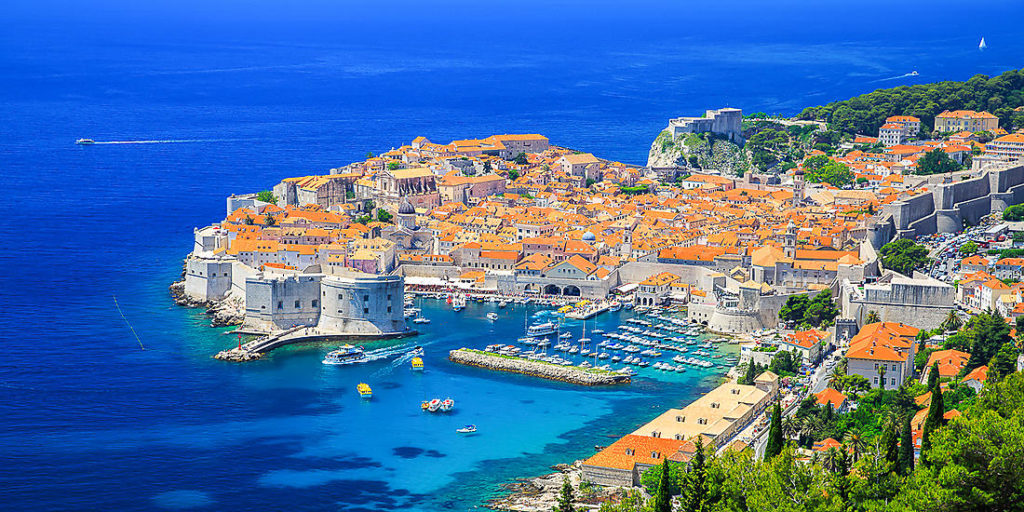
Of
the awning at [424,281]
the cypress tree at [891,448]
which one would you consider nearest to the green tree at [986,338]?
the cypress tree at [891,448]

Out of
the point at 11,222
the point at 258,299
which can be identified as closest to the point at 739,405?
the point at 258,299

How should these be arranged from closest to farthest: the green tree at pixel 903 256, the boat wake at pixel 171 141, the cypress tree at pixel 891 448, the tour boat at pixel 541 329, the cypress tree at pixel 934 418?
the cypress tree at pixel 891 448, the cypress tree at pixel 934 418, the tour boat at pixel 541 329, the green tree at pixel 903 256, the boat wake at pixel 171 141

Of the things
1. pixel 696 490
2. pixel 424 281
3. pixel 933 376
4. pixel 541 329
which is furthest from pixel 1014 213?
pixel 696 490

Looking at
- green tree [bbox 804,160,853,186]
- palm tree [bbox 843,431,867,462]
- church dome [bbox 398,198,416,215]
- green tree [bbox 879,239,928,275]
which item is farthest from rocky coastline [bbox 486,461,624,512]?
green tree [bbox 804,160,853,186]

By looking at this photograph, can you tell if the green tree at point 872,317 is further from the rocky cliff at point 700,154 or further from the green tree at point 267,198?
the green tree at point 267,198

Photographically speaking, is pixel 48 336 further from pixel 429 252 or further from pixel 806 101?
pixel 806 101
